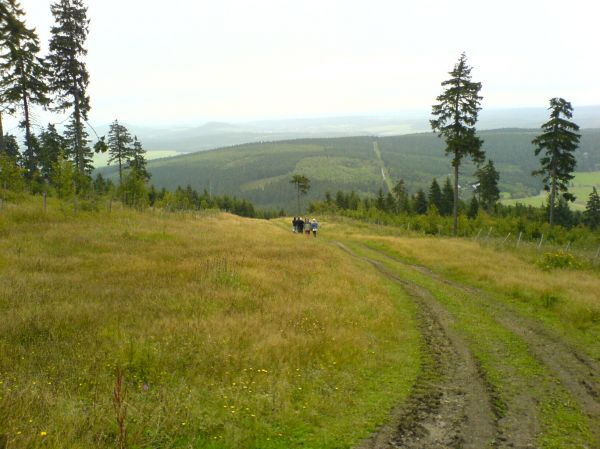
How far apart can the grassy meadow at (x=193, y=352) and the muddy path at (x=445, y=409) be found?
1.16 ft

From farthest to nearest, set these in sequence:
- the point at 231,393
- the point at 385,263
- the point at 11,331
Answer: the point at 385,263
the point at 11,331
the point at 231,393

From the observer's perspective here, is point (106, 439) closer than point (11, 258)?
Yes

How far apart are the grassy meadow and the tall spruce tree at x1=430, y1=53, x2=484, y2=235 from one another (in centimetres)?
2319

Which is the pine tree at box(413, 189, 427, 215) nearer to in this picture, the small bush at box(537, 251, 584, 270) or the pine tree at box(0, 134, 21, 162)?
the small bush at box(537, 251, 584, 270)

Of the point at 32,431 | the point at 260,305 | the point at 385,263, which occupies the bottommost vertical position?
the point at 385,263

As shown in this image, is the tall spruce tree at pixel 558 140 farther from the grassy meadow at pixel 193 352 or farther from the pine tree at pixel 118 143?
the pine tree at pixel 118 143

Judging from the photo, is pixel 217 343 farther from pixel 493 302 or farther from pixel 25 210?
pixel 25 210

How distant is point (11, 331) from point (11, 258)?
24.6 ft

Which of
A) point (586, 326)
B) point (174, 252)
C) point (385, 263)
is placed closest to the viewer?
point (586, 326)

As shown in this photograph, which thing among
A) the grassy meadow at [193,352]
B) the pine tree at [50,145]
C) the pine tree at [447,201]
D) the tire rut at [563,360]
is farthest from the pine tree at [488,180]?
the pine tree at [50,145]

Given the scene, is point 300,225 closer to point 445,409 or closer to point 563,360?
point 563,360

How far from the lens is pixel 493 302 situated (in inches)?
641

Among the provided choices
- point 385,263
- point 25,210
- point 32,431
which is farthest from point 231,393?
point 25,210

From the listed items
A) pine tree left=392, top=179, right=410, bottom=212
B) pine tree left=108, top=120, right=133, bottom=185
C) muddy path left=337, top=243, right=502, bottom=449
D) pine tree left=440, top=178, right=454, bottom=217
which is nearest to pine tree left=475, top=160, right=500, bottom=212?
pine tree left=440, top=178, right=454, bottom=217
